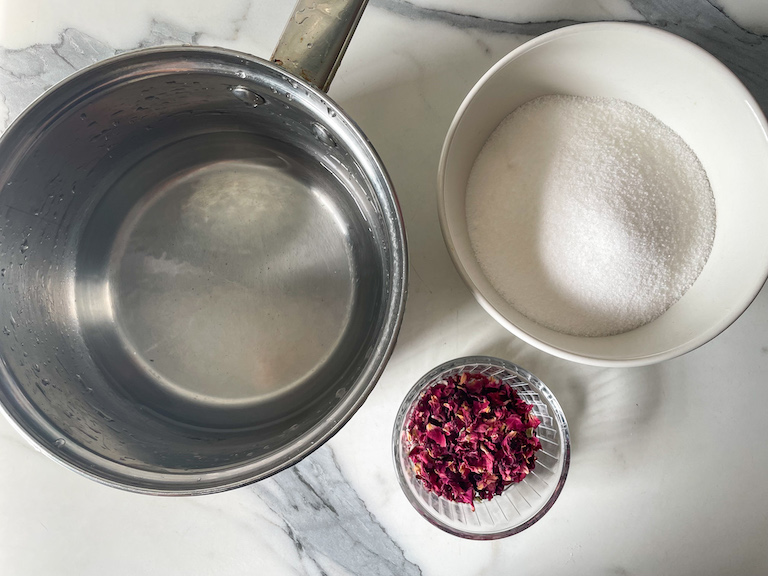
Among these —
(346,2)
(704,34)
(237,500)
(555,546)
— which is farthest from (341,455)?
(704,34)

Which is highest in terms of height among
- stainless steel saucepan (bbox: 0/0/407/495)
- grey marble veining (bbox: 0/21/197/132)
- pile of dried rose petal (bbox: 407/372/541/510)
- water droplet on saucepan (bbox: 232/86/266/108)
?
grey marble veining (bbox: 0/21/197/132)

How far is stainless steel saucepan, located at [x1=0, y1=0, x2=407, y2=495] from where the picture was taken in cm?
51

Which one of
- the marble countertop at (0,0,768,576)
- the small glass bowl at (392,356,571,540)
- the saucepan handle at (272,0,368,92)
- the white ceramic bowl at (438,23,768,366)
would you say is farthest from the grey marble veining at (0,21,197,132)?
the small glass bowl at (392,356,571,540)

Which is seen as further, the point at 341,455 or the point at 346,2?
the point at 341,455

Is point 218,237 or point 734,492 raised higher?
point 218,237

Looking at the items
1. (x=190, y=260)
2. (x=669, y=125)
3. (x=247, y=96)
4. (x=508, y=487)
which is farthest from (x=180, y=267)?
(x=669, y=125)

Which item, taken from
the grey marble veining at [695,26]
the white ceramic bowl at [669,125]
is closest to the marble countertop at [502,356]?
the grey marble veining at [695,26]

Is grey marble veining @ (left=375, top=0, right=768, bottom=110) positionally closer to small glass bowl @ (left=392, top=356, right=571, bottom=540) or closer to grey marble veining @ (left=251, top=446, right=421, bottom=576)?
small glass bowl @ (left=392, top=356, right=571, bottom=540)

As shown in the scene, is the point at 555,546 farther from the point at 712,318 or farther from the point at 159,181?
the point at 159,181

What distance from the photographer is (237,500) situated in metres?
0.67

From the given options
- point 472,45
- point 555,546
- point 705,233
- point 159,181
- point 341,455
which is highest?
point 472,45

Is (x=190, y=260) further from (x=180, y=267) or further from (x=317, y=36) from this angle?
(x=317, y=36)

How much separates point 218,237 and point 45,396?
0.27 m

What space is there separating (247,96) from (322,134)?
0.32ft
